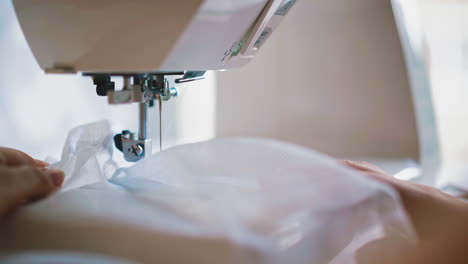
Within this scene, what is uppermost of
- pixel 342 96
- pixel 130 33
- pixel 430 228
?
pixel 130 33

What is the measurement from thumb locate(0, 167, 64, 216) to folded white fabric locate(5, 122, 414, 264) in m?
0.02

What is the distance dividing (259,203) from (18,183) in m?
0.21

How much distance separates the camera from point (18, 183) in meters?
→ 0.40

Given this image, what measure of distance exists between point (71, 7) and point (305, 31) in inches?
75.5

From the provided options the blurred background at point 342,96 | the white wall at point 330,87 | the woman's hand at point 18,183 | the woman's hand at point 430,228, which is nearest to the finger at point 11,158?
the woman's hand at point 18,183

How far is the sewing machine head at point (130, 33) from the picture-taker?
0.48 meters

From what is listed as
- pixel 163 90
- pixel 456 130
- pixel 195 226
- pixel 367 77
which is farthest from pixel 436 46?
pixel 195 226

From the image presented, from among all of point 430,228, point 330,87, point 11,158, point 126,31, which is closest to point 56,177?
point 11,158

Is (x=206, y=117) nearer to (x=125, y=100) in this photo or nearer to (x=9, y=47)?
(x=9, y=47)

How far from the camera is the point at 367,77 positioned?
2270mm

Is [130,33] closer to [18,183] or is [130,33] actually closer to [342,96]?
[18,183]

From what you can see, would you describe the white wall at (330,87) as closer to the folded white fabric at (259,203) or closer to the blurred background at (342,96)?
the blurred background at (342,96)

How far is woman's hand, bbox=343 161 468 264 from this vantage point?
41cm

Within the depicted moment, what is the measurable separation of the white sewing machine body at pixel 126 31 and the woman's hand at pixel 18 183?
13 cm
